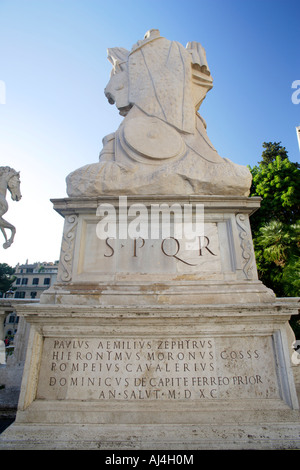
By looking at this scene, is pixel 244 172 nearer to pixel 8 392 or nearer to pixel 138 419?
pixel 138 419

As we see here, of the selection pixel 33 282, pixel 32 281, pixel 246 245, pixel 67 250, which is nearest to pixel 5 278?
pixel 33 282

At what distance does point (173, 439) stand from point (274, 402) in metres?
1.15

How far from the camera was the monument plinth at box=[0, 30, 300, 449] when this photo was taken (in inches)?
102

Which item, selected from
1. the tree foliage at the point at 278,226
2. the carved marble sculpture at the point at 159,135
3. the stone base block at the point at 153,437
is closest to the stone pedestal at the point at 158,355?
the stone base block at the point at 153,437

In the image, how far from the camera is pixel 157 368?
9.43ft

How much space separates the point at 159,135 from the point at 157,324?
3073mm

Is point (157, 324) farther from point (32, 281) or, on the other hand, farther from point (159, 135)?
point (32, 281)

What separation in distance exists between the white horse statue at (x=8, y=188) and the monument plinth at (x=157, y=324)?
137cm

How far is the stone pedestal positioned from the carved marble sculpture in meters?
0.91

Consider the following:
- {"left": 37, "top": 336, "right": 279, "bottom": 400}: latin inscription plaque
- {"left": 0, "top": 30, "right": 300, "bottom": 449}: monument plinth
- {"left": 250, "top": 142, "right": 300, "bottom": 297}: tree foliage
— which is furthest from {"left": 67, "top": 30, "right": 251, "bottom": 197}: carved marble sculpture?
{"left": 250, "top": 142, "right": 300, "bottom": 297}: tree foliage

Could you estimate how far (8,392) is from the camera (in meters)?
3.90

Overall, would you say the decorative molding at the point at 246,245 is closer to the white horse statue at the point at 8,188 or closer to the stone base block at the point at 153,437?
the stone base block at the point at 153,437

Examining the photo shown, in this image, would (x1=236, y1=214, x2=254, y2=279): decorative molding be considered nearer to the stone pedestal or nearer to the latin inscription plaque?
the stone pedestal
